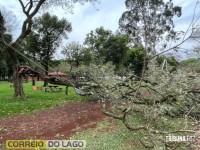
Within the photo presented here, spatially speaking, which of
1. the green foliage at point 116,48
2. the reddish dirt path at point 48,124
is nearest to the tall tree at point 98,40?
the green foliage at point 116,48

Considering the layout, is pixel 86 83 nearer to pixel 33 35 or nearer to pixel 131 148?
pixel 131 148

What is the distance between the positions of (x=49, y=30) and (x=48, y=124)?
24.6 m

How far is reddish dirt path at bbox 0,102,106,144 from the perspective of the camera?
782cm

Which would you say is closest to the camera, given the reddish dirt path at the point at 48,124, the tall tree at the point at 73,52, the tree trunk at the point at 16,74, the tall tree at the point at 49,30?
the reddish dirt path at the point at 48,124

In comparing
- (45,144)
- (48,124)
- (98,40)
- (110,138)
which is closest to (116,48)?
(98,40)

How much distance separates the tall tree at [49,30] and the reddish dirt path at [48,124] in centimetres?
2068

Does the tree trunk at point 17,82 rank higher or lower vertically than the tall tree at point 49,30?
lower

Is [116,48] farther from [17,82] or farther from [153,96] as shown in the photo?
[153,96]

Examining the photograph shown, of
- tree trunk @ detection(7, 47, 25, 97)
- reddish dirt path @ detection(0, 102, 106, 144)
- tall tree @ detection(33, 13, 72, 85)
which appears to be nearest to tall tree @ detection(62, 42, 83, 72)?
tall tree @ detection(33, 13, 72, 85)

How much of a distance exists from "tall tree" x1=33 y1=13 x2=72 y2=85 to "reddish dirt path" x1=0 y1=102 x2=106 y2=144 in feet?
67.8

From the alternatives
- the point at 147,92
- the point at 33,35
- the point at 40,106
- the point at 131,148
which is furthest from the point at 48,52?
the point at 131,148

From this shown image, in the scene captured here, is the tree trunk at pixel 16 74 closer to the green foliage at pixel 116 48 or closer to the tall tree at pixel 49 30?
the tall tree at pixel 49 30

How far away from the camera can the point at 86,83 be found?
34.9 feet

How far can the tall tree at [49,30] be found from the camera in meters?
31.4
